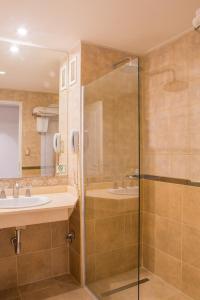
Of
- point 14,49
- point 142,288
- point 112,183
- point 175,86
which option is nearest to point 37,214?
point 112,183

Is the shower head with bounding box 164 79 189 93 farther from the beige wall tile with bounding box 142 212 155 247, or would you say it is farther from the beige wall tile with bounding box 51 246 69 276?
the beige wall tile with bounding box 51 246 69 276

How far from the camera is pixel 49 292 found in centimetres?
225

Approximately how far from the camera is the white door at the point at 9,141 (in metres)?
2.31

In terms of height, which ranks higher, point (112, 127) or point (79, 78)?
point (79, 78)

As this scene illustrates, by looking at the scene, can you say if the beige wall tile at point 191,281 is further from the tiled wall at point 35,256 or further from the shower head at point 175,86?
the shower head at point 175,86

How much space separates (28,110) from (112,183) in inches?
43.8

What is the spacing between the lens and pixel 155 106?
8.34 ft

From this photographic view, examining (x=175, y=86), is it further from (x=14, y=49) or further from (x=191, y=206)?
(x=14, y=49)

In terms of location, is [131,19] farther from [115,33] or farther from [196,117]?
[196,117]

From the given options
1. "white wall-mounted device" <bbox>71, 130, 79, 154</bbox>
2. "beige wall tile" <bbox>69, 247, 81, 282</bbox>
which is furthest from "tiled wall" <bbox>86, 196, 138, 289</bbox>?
"white wall-mounted device" <bbox>71, 130, 79, 154</bbox>

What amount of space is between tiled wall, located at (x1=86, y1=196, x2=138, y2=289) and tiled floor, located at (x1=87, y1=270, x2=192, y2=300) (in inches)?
1.9

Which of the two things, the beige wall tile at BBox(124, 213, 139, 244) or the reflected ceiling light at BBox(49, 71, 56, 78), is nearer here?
the beige wall tile at BBox(124, 213, 139, 244)

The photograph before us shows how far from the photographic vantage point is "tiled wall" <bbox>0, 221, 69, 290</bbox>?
2.30 meters

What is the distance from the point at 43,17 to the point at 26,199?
1514 mm
